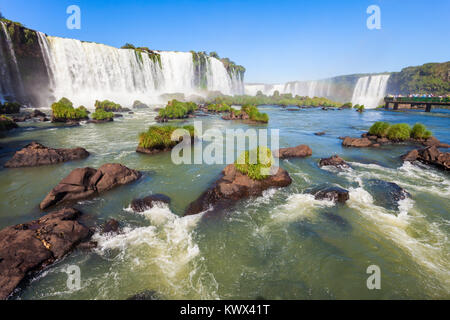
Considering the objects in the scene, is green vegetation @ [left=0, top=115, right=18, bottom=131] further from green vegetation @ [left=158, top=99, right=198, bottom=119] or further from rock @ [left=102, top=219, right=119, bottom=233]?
rock @ [left=102, top=219, right=119, bottom=233]

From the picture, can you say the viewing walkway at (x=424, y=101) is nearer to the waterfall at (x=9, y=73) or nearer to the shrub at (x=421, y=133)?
the shrub at (x=421, y=133)

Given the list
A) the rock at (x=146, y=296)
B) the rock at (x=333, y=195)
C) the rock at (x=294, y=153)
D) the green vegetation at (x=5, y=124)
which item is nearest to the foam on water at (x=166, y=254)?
the rock at (x=146, y=296)

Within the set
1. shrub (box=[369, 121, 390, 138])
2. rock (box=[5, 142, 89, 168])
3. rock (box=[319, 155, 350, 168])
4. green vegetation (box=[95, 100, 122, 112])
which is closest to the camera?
rock (box=[5, 142, 89, 168])

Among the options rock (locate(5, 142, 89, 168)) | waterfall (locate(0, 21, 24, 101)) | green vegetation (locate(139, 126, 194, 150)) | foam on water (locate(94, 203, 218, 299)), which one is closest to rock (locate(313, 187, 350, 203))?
foam on water (locate(94, 203, 218, 299))

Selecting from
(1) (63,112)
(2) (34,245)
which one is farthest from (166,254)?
(1) (63,112)
